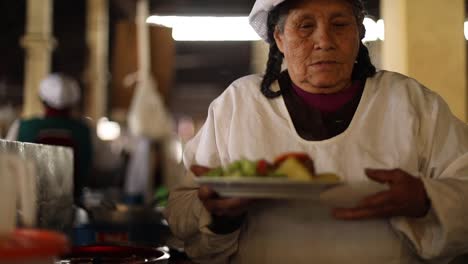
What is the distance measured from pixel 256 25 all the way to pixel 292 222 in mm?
769

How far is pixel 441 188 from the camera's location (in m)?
1.95

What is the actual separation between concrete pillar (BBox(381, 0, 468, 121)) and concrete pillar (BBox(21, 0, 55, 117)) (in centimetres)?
577

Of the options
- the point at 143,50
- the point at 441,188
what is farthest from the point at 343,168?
the point at 143,50

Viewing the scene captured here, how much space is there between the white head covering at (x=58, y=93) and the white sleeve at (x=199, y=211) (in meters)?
3.63

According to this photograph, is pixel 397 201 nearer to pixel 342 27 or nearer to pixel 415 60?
pixel 342 27

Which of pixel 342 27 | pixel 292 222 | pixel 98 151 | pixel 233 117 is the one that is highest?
pixel 342 27

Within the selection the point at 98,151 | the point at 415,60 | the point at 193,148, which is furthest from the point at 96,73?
the point at 193,148

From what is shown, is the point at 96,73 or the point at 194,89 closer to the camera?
the point at 96,73

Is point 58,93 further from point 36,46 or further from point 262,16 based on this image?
point 262,16

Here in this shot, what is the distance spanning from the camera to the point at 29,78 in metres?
8.57

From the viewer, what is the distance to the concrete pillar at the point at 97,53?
34.8 ft

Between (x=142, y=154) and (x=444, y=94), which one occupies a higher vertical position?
(x=444, y=94)

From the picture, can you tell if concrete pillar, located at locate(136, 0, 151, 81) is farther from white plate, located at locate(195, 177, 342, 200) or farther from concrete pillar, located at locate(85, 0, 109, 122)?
white plate, located at locate(195, 177, 342, 200)

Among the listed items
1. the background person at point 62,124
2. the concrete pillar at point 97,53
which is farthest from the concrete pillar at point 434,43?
the concrete pillar at point 97,53
